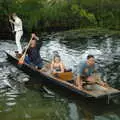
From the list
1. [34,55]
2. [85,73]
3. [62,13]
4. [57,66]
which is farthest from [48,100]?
[62,13]

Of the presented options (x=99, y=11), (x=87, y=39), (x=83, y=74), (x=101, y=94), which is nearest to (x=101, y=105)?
(x=101, y=94)

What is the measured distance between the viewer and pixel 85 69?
1184 cm

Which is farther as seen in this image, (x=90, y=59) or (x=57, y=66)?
(x=57, y=66)

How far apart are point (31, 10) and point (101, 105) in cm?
2042

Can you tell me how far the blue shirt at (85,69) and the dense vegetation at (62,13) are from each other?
18024mm

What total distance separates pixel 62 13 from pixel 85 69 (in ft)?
65.7

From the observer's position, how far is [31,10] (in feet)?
100

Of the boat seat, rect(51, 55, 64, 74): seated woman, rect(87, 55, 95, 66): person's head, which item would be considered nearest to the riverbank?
rect(51, 55, 64, 74): seated woman

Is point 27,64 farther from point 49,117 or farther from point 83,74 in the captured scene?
point 49,117

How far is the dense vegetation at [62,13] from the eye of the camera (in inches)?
1161

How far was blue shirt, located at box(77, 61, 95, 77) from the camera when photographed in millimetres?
11687

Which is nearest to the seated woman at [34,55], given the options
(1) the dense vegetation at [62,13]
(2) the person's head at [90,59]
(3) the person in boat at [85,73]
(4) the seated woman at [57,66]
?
(4) the seated woman at [57,66]

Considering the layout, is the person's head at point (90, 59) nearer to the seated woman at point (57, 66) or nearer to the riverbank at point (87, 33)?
the seated woman at point (57, 66)

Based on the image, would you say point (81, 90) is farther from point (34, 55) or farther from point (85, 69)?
point (34, 55)
